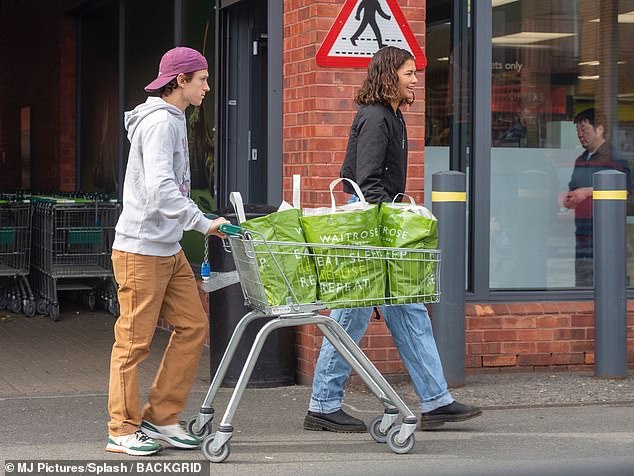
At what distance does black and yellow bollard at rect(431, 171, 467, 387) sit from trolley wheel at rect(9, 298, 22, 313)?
20.4 ft

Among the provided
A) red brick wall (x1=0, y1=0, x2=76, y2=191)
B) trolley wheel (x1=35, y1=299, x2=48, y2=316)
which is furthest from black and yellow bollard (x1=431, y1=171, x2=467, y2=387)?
red brick wall (x1=0, y1=0, x2=76, y2=191)

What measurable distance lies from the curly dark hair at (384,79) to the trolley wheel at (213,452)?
1.98 meters

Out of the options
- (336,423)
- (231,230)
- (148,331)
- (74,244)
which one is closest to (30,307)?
(74,244)

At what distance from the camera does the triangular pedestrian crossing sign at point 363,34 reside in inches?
315

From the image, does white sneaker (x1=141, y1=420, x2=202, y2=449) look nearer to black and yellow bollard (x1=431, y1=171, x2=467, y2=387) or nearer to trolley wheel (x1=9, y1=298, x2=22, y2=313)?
black and yellow bollard (x1=431, y1=171, x2=467, y2=387)

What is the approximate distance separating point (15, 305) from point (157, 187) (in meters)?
7.56

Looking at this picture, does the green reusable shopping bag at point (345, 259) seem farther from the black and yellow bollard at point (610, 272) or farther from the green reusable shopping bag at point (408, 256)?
the black and yellow bollard at point (610, 272)

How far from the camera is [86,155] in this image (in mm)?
15383

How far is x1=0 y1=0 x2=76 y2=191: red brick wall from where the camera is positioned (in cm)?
1567

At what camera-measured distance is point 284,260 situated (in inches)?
225

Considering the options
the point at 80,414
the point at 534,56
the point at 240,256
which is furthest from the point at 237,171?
the point at 240,256

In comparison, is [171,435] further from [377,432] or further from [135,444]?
[377,432]

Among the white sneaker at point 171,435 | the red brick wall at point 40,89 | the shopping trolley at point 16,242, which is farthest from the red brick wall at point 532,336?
the red brick wall at point 40,89

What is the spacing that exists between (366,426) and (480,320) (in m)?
2.06
